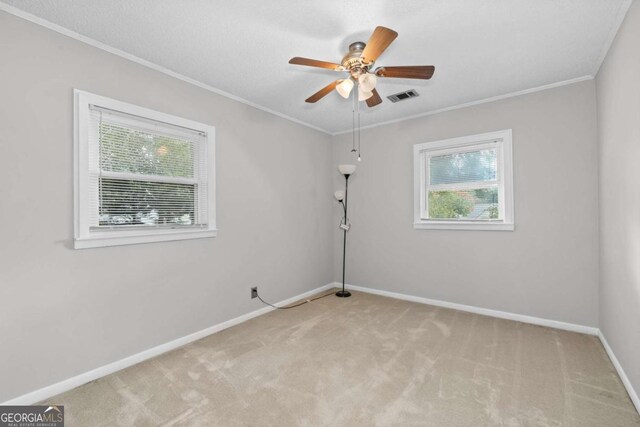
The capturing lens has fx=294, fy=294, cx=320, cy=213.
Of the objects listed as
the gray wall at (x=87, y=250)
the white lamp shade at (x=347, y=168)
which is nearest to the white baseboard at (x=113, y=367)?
the gray wall at (x=87, y=250)

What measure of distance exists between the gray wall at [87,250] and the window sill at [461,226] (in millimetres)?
2011

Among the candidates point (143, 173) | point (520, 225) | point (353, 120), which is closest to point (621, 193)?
point (520, 225)

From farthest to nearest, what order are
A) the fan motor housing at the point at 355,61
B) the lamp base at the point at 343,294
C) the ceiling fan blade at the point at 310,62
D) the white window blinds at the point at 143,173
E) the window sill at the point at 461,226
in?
the lamp base at the point at 343,294 → the window sill at the point at 461,226 → the white window blinds at the point at 143,173 → the fan motor housing at the point at 355,61 → the ceiling fan blade at the point at 310,62

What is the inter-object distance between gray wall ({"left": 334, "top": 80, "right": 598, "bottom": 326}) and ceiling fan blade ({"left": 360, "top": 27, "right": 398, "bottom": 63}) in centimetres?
210

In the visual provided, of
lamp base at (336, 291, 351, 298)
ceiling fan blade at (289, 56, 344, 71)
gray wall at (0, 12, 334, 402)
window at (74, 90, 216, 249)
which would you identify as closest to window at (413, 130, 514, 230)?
lamp base at (336, 291, 351, 298)

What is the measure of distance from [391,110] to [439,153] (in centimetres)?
81

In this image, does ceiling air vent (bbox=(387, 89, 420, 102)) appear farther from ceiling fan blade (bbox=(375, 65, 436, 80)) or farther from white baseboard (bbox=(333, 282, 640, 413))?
white baseboard (bbox=(333, 282, 640, 413))

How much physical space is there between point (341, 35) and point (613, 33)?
1.95 m

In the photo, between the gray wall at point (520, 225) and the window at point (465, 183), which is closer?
the gray wall at point (520, 225)

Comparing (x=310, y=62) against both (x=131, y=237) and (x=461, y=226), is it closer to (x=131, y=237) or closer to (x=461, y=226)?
(x=131, y=237)

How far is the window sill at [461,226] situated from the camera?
10.7 ft

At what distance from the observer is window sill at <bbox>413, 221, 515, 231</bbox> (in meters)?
3.25

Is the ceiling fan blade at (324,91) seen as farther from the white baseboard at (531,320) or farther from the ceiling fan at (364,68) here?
the white baseboard at (531,320)

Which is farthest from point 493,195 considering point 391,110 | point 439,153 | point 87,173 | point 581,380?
point 87,173
